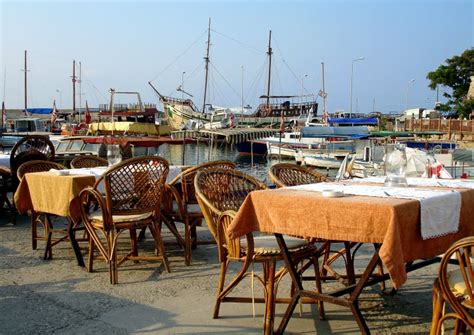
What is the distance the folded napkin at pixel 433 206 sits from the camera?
285 centimetres

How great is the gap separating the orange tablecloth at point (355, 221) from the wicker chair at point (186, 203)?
76.2 inches

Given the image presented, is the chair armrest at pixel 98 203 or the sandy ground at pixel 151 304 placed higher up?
the chair armrest at pixel 98 203

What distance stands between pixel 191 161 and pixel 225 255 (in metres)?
37.3

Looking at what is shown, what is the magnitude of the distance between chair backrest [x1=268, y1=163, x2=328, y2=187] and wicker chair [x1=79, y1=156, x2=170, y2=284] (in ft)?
3.21

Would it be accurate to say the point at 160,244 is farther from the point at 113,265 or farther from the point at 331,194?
the point at 331,194

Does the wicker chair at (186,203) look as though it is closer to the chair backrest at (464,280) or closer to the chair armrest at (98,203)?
the chair armrest at (98,203)

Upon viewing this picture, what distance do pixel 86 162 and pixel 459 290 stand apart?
5.14 m

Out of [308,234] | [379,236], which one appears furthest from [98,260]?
[379,236]

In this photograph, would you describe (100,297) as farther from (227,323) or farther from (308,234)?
(308,234)

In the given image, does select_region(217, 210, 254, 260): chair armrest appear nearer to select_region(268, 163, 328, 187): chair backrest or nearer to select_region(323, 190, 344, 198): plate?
select_region(323, 190, 344, 198): plate

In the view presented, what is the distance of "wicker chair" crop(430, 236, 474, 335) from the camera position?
2.33m

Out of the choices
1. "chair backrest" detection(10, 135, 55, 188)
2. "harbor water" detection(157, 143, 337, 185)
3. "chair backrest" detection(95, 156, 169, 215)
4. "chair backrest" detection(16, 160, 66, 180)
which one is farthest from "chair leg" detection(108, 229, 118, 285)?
"harbor water" detection(157, 143, 337, 185)

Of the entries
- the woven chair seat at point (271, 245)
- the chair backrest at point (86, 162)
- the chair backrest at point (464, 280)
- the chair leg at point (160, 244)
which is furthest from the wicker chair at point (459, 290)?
the chair backrest at point (86, 162)

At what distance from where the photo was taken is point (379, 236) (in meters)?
2.68
